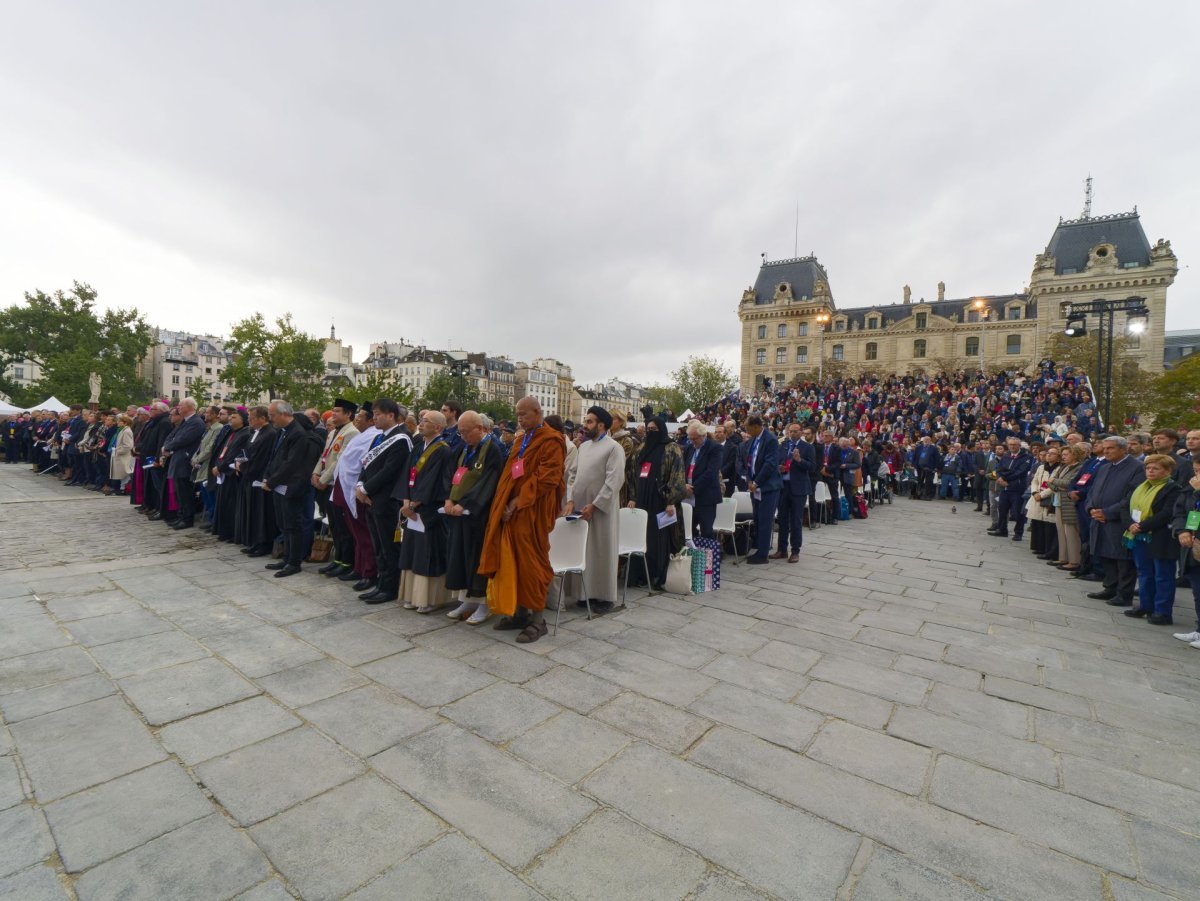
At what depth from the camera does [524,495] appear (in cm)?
420

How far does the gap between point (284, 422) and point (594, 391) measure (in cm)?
13539

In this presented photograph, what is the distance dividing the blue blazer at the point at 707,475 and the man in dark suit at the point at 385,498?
348 centimetres

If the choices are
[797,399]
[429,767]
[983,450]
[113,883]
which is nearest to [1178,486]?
[429,767]

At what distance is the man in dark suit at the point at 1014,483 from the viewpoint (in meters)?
10.1

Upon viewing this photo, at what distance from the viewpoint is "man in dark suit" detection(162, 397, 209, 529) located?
26.9 ft

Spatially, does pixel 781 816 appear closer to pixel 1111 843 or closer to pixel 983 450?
pixel 1111 843

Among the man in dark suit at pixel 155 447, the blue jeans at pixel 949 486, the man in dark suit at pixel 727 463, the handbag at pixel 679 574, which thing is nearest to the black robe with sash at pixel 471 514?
the handbag at pixel 679 574

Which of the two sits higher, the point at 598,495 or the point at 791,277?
the point at 791,277

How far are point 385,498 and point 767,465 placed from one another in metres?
4.89

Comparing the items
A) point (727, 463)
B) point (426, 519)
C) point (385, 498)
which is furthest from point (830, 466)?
point (385, 498)

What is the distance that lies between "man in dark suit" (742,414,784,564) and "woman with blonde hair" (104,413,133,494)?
12902mm

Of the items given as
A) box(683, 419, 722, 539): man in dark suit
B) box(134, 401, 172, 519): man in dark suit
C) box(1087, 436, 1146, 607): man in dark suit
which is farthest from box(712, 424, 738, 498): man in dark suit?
box(134, 401, 172, 519): man in dark suit

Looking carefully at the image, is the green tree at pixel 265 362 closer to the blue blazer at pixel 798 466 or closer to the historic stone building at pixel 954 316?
the blue blazer at pixel 798 466

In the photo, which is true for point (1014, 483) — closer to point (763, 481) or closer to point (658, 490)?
point (763, 481)
